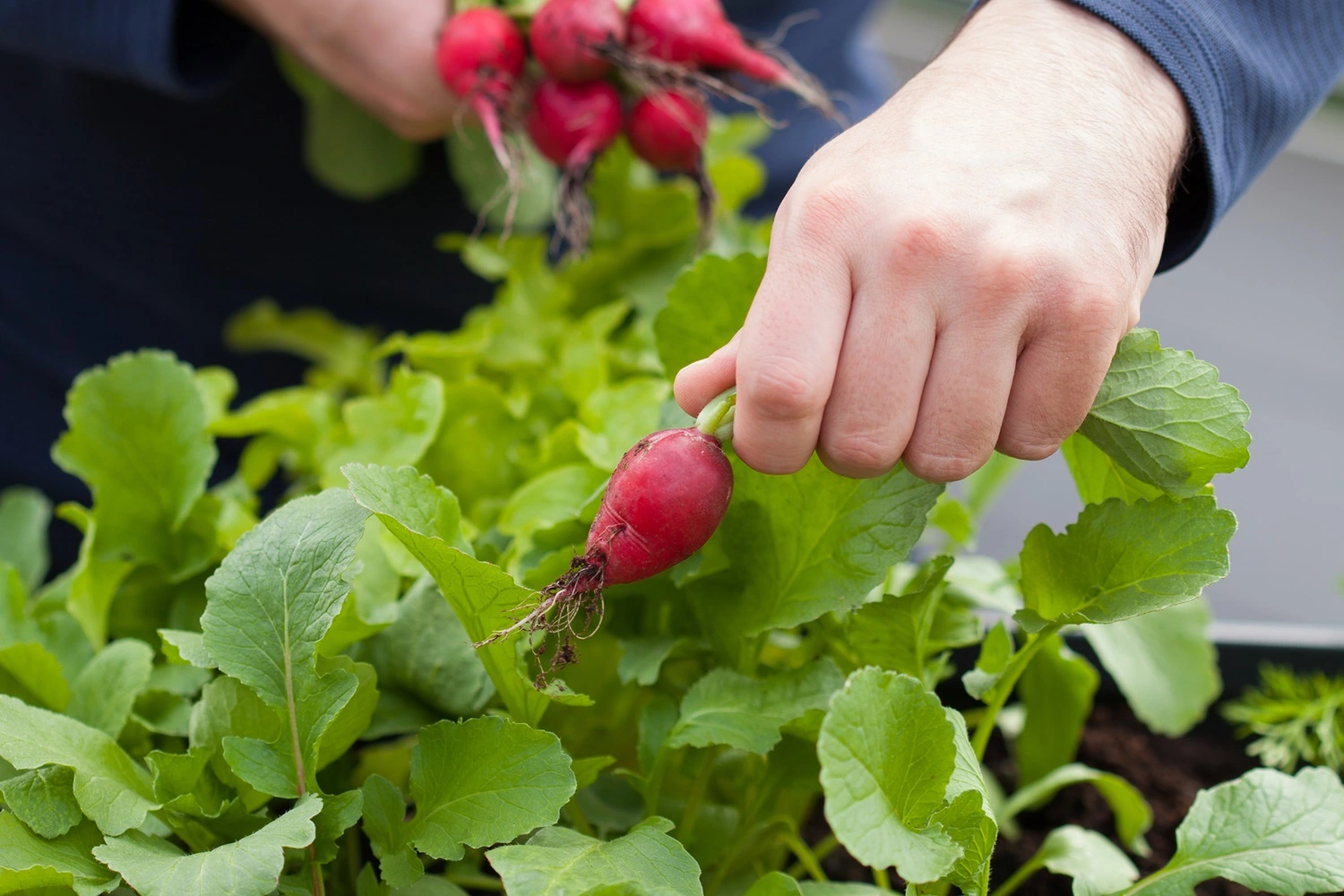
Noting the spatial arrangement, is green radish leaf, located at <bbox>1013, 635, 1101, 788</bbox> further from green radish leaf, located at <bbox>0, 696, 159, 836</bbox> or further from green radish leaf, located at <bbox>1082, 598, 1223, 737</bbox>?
green radish leaf, located at <bbox>0, 696, 159, 836</bbox>

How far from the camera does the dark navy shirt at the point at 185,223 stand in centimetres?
102

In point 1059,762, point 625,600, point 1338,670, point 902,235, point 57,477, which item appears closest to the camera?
point 902,235

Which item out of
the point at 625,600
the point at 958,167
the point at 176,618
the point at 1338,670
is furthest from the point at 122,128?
the point at 1338,670

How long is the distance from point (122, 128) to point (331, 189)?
190 mm

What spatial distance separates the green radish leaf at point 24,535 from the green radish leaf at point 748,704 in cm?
50

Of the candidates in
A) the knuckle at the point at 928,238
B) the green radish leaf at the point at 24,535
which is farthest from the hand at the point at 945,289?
the green radish leaf at the point at 24,535

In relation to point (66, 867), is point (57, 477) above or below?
below

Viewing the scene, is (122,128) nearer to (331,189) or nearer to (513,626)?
(331,189)

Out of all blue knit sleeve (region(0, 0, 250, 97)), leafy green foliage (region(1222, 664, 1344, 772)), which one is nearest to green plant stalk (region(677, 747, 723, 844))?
leafy green foliage (region(1222, 664, 1344, 772))

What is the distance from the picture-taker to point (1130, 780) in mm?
738

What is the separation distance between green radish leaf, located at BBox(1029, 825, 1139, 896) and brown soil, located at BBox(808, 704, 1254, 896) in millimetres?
72

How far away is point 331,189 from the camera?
107cm

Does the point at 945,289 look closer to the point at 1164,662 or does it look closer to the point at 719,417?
the point at 719,417

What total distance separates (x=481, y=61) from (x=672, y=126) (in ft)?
0.45
